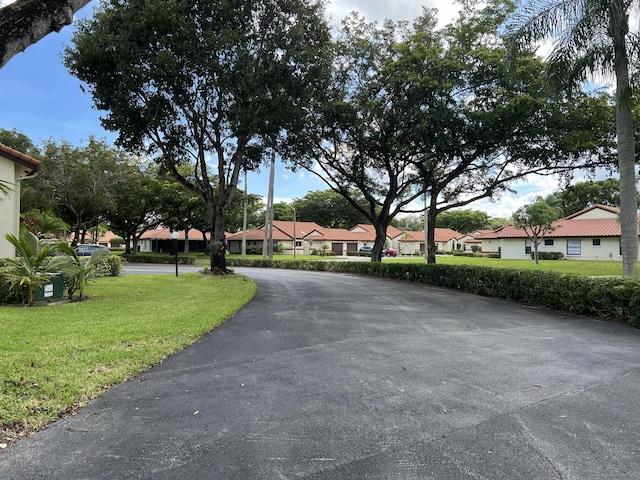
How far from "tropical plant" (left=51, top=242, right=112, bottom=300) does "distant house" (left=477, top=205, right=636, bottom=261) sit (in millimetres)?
39463

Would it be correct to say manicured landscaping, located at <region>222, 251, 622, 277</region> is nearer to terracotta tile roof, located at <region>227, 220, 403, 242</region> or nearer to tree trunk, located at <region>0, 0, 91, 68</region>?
tree trunk, located at <region>0, 0, 91, 68</region>

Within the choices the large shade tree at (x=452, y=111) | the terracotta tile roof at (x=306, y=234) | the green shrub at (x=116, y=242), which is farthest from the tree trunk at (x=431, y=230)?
the green shrub at (x=116, y=242)

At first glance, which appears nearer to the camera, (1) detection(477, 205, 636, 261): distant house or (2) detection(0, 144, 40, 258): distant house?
(2) detection(0, 144, 40, 258): distant house

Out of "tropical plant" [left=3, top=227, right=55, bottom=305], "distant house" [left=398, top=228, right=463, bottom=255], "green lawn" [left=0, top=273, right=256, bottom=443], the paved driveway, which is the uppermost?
"distant house" [left=398, top=228, right=463, bottom=255]

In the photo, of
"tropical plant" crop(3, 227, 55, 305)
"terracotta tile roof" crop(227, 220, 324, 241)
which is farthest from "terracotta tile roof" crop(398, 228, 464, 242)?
"tropical plant" crop(3, 227, 55, 305)

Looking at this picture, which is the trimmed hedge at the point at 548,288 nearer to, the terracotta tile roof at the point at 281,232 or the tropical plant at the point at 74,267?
the tropical plant at the point at 74,267

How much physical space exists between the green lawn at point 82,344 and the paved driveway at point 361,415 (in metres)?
0.28

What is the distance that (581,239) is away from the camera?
38.0m

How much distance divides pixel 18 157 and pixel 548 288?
17145mm

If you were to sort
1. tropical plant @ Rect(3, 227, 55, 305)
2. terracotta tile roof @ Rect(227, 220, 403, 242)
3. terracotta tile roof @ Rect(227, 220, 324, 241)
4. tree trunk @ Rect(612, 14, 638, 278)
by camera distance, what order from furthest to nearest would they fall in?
terracotta tile roof @ Rect(227, 220, 403, 242)
terracotta tile roof @ Rect(227, 220, 324, 241)
tree trunk @ Rect(612, 14, 638, 278)
tropical plant @ Rect(3, 227, 55, 305)

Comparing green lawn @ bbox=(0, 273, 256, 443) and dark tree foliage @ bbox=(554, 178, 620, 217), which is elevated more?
dark tree foliage @ bbox=(554, 178, 620, 217)

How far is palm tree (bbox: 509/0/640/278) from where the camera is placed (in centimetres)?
995

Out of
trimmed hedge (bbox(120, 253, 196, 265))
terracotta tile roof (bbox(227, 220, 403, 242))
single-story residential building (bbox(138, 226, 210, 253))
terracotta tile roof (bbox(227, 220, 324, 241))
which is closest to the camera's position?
trimmed hedge (bbox(120, 253, 196, 265))

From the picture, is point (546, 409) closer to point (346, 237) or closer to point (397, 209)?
point (397, 209)
